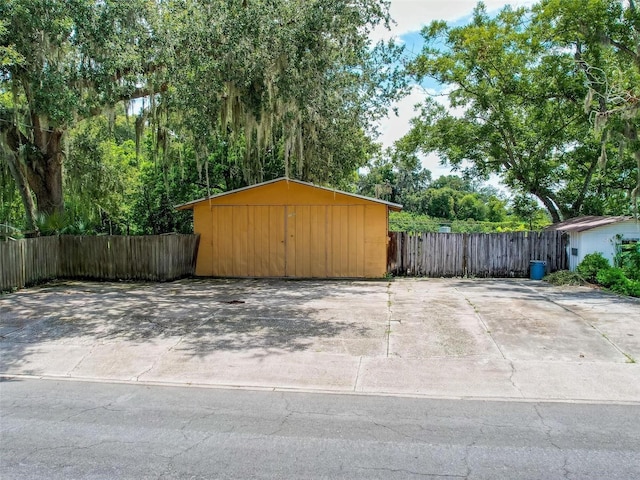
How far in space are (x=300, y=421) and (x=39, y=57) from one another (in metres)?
9.44

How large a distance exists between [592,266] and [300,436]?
1171 centimetres

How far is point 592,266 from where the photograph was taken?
13062 mm

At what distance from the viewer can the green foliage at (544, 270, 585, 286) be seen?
1305cm

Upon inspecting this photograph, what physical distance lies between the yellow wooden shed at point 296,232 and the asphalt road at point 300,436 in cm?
921

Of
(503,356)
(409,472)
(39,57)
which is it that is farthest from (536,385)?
(39,57)

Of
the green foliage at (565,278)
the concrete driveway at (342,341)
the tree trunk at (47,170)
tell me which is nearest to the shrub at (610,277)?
the green foliage at (565,278)

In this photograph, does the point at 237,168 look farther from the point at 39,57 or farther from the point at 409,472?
the point at 409,472

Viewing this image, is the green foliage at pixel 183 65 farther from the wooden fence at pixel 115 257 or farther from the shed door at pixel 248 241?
the shed door at pixel 248 241

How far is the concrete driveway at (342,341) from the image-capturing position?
5.79 meters

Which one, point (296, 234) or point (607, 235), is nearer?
point (607, 235)

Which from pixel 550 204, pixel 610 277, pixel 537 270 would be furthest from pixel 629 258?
pixel 550 204

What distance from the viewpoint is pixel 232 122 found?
1209 cm

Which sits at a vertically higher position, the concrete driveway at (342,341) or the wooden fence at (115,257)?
the wooden fence at (115,257)

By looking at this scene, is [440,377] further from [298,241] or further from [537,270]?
[537,270]
